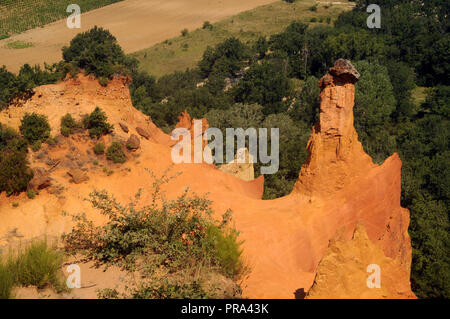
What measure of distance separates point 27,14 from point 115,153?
65931mm

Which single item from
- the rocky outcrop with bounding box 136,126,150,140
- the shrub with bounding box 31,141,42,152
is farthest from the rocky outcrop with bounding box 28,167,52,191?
the rocky outcrop with bounding box 136,126,150,140

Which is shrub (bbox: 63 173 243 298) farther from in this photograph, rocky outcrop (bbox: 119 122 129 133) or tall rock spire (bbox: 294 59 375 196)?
rocky outcrop (bbox: 119 122 129 133)

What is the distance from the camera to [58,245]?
10953 millimetres

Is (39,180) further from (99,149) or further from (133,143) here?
(133,143)

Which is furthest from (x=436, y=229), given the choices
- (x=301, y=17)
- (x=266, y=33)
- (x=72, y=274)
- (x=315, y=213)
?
(x=301, y=17)

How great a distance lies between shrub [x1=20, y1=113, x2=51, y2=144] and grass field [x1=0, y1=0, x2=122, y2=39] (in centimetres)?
5798

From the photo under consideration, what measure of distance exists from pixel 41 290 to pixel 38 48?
211 ft

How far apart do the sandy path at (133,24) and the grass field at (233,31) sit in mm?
3370

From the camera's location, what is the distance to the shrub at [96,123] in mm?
17562

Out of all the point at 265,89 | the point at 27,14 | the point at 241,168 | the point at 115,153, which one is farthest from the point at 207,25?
the point at 115,153

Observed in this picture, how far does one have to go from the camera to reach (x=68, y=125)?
57.0ft

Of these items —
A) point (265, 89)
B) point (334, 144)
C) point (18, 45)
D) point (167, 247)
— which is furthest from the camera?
point (18, 45)

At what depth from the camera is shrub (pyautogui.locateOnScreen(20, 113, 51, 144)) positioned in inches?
648

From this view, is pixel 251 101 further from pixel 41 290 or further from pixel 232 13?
pixel 232 13
